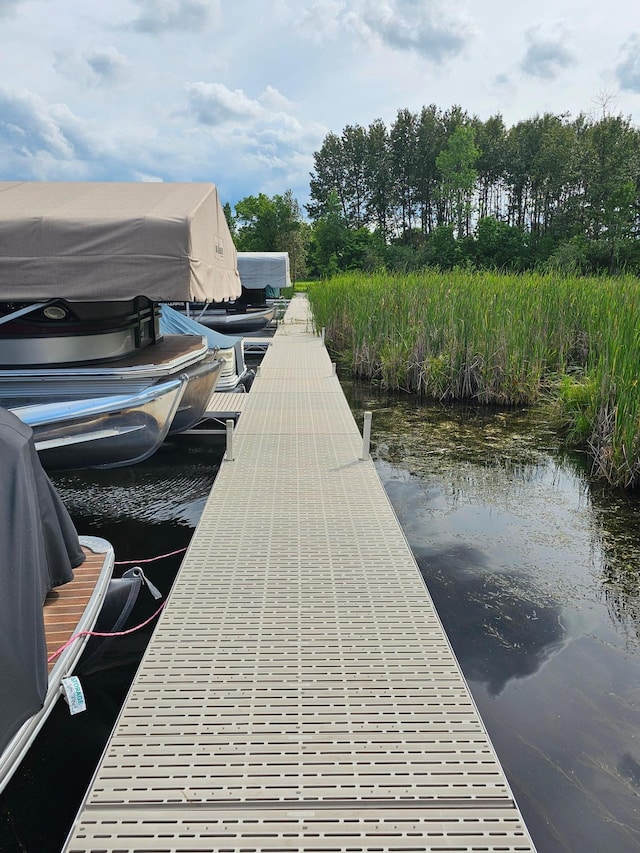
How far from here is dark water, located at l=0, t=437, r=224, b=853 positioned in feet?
6.91

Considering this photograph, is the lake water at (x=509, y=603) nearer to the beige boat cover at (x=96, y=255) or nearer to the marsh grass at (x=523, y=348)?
the marsh grass at (x=523, y=348)

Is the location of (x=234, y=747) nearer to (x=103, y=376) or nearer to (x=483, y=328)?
(x=103, y=376)

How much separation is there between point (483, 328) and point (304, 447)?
3800 millimetres

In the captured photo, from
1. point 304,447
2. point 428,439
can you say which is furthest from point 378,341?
point 304,447

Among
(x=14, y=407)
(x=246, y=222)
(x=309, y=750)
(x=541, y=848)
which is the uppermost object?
(x=246, y=222)

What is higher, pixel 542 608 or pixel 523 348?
pixel 523 348

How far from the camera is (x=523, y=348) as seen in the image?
25.0 feet

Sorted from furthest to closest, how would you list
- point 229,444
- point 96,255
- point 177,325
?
point 177,325
point 229,444
point 96,255

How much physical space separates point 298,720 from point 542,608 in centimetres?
194

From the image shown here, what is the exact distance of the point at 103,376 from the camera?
444cm

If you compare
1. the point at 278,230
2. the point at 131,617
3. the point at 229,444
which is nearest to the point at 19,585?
the point at 131,617

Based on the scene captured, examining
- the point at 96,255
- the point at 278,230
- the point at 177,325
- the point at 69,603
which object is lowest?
the point at 69,603

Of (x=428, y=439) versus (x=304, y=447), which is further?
(x=428, y=439)

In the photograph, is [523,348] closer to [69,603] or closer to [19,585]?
[69,603]
